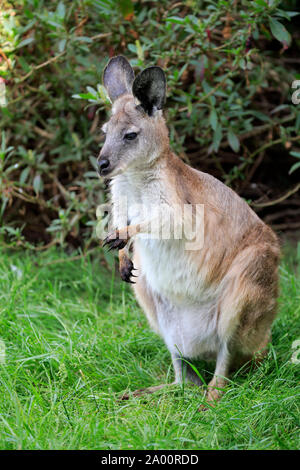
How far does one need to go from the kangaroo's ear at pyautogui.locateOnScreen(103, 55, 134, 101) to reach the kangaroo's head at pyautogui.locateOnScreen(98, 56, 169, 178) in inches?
3.6

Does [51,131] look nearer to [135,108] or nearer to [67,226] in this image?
[67,226]

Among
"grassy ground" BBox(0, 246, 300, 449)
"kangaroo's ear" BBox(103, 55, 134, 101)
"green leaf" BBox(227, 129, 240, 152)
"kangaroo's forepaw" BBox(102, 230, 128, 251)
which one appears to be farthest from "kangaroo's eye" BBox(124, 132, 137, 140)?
"green leaf" BBox(227, 129, 240, 152)

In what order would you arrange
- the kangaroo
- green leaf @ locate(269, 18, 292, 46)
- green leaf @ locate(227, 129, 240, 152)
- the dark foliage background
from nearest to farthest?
the kangaroo
green leaf @ locate(269, 18, 292, 46)
the dark foliage background
green leaf @ locate(227, 129, 240, 152)

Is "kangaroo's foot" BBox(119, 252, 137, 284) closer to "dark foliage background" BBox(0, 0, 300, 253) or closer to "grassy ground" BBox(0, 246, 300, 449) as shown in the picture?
"grassy ground" BBox(0, 246, 300, 449)

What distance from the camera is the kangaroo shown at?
3320 millimetres

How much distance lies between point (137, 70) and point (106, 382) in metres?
2.51

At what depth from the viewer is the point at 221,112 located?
189 inches

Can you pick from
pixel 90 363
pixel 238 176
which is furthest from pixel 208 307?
pixel 238 176

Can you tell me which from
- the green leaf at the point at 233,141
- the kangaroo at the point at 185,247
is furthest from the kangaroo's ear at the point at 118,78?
the green leaf at the point at 233,141

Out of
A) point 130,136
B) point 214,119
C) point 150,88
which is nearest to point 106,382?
point 130,136

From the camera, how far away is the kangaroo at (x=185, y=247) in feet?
10.9

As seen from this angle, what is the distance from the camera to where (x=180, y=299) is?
3516mm

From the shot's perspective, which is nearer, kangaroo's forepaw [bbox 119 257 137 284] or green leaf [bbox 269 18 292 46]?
kangaroo's forepaw [bbox 119 257 137 284]

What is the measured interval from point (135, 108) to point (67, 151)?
7.30 ft
